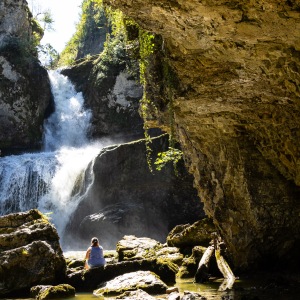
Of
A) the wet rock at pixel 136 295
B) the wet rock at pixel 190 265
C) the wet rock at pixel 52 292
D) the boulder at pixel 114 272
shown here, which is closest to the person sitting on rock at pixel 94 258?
the boulder at pixel 114 272

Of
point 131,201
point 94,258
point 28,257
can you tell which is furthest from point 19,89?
point 94,258

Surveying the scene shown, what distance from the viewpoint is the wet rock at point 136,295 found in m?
8.52

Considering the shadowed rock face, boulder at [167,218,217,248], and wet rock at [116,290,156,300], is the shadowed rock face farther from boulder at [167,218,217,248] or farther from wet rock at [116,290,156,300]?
wet rock at [116,290,156,300]

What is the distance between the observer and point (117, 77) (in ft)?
106

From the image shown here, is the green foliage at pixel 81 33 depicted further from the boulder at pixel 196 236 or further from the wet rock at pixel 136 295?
the wet rock at pixel 136 295

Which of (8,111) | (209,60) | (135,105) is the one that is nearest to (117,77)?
(135,105)

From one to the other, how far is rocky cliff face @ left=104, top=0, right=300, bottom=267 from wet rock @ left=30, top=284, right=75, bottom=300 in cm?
459

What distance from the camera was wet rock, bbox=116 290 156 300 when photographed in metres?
8.52

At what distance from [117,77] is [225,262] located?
881 inches

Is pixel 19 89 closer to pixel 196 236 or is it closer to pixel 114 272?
pixel 196 236

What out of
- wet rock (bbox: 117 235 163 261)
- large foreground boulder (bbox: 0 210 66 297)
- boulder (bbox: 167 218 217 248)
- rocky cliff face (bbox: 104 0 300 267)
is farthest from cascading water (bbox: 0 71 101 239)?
rocky cliff face (bbox: 104 0 300 267)

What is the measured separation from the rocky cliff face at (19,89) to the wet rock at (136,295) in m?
22.7

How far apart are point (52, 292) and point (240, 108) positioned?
578 centimetres

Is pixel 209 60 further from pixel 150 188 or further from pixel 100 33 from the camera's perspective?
pixel 100 33
